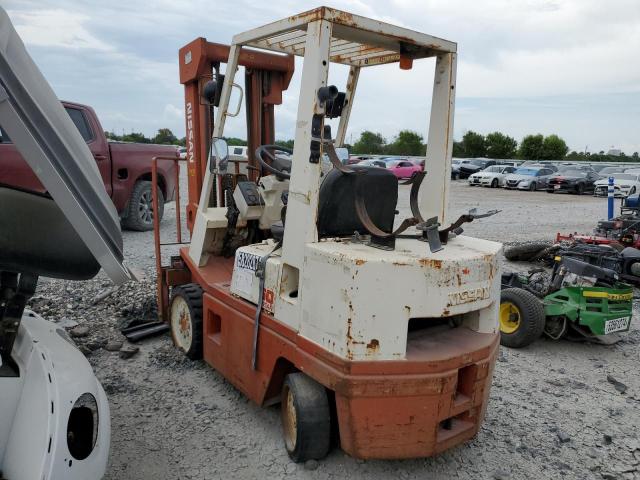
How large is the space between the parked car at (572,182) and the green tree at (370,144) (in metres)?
31.6

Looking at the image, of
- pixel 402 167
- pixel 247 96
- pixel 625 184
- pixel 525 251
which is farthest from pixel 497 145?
pixel 247 96

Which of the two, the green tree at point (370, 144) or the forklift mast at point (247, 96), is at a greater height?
the green tree at point (370, 144)

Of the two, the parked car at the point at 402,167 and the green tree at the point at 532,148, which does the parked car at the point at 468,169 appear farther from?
the green tree at the point at 532,148

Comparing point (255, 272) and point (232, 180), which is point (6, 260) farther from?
point (232, 180)

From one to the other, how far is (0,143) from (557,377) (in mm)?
7546

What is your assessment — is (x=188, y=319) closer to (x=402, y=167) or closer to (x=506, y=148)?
(x=402, y=167)

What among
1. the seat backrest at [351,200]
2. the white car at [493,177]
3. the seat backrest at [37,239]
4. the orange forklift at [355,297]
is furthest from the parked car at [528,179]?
the seat backrest at [37,239]

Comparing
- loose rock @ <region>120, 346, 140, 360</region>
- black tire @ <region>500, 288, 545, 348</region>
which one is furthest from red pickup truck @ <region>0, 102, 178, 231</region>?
black tire @ <region>500, 288, 545, 348</region>

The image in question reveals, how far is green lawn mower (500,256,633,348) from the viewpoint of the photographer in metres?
5.11

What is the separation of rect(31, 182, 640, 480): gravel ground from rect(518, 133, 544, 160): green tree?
53426 millimetres

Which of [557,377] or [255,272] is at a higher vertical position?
[255,272]

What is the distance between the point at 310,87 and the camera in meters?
2.97

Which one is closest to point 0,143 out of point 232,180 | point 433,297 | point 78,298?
point 78,298

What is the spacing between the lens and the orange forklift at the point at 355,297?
279cm
